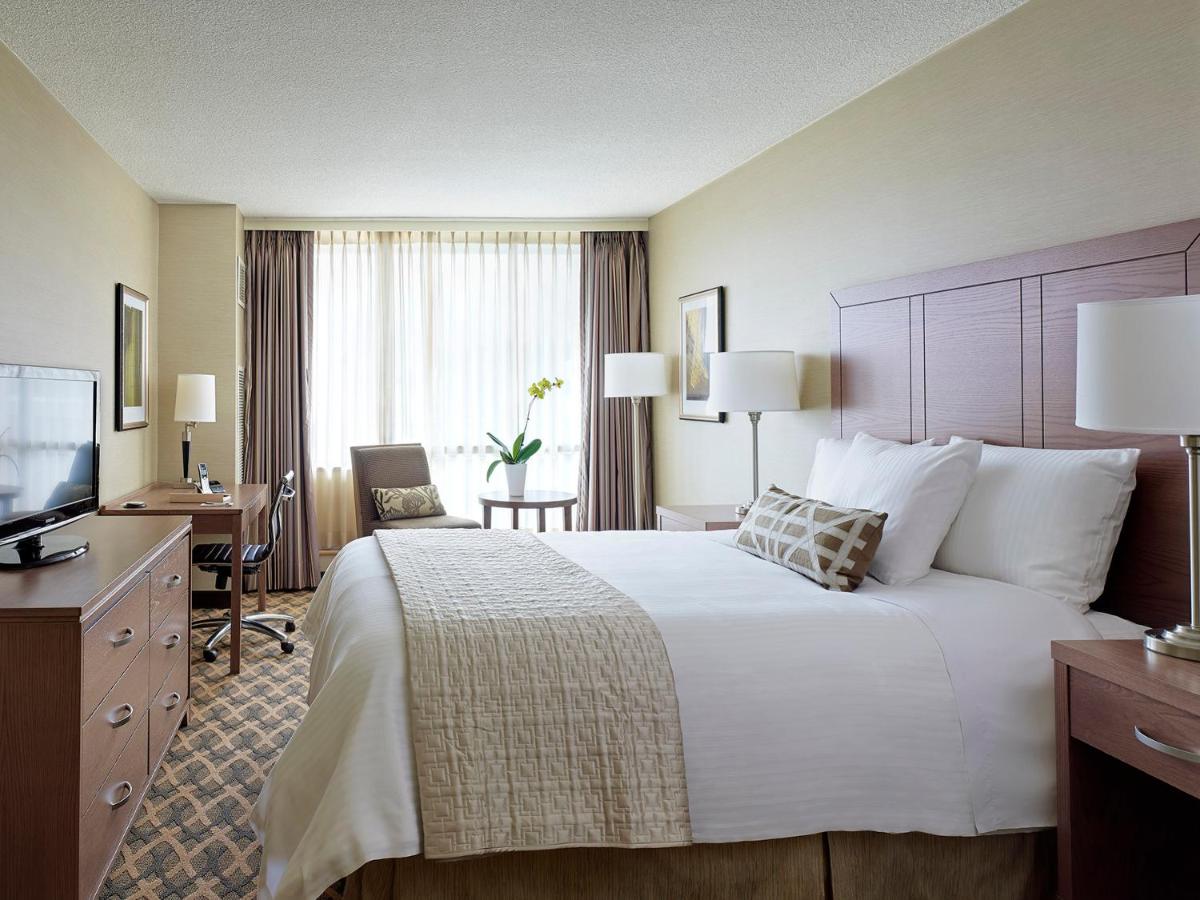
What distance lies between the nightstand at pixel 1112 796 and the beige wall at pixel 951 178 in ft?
4.13

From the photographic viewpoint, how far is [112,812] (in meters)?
2.32

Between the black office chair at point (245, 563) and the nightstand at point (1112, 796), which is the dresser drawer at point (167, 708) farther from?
the nightstand at point (1112, 796)

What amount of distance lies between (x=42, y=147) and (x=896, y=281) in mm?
3434

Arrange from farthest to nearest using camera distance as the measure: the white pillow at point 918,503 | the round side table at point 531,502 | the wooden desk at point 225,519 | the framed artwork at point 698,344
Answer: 1. the round side table at point 531,502
2. the framed artwork at point 698,344
3. the wooden desk at point 225,519
4. the white pillow at point 918,503

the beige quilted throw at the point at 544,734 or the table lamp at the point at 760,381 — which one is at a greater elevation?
the table lamp at the point at 760,381

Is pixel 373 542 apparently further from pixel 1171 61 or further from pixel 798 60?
pixel 1171 61

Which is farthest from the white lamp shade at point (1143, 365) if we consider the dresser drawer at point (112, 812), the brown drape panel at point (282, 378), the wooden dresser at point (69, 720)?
the brown drape panel at point (282, 378)

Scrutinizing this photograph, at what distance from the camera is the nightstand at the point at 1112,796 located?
185cm

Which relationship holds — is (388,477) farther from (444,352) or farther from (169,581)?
(169,581)

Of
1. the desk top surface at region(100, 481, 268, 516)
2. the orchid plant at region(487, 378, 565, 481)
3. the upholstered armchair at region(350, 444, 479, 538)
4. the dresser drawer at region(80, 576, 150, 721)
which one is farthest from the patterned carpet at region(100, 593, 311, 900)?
the orchid plant at region(487, 378, 565, 481)

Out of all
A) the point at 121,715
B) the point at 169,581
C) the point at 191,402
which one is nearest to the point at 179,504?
the point at 191,402

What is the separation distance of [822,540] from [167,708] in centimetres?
232

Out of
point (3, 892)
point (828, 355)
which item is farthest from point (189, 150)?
point (3, 892)

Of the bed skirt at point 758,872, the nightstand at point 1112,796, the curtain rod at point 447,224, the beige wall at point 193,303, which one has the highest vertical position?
the curtain rod at point 447,224
